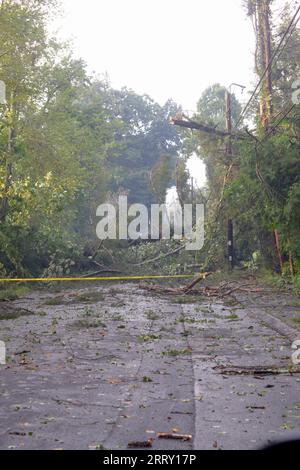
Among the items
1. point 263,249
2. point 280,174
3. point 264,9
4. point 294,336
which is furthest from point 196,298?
point 264,9

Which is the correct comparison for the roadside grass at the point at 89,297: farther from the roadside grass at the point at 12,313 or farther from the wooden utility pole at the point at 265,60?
the wooden utility pole at the point at 265,60

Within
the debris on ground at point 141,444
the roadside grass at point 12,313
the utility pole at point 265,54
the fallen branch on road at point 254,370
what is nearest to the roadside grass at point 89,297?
the roadside grass at point 12,313

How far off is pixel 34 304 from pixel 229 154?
1227 centimetres

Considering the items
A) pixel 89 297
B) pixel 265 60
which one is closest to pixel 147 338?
pixel 89 297

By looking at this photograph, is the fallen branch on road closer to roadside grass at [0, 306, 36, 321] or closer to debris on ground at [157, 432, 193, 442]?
debris on ground at [157, 432, 193, 442]

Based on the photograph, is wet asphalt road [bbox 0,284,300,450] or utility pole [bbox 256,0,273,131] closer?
wet asphalt road [bbox 0,284,300,450]

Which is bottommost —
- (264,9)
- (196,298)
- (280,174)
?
(196,298)

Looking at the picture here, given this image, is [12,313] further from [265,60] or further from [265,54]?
[265,54]

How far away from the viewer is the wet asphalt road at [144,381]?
6195 millimetres

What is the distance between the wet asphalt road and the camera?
6.20m

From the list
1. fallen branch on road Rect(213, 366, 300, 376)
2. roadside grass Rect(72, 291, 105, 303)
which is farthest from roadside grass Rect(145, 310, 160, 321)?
fallen branch on road Rect(213, 366, 300, 376)
